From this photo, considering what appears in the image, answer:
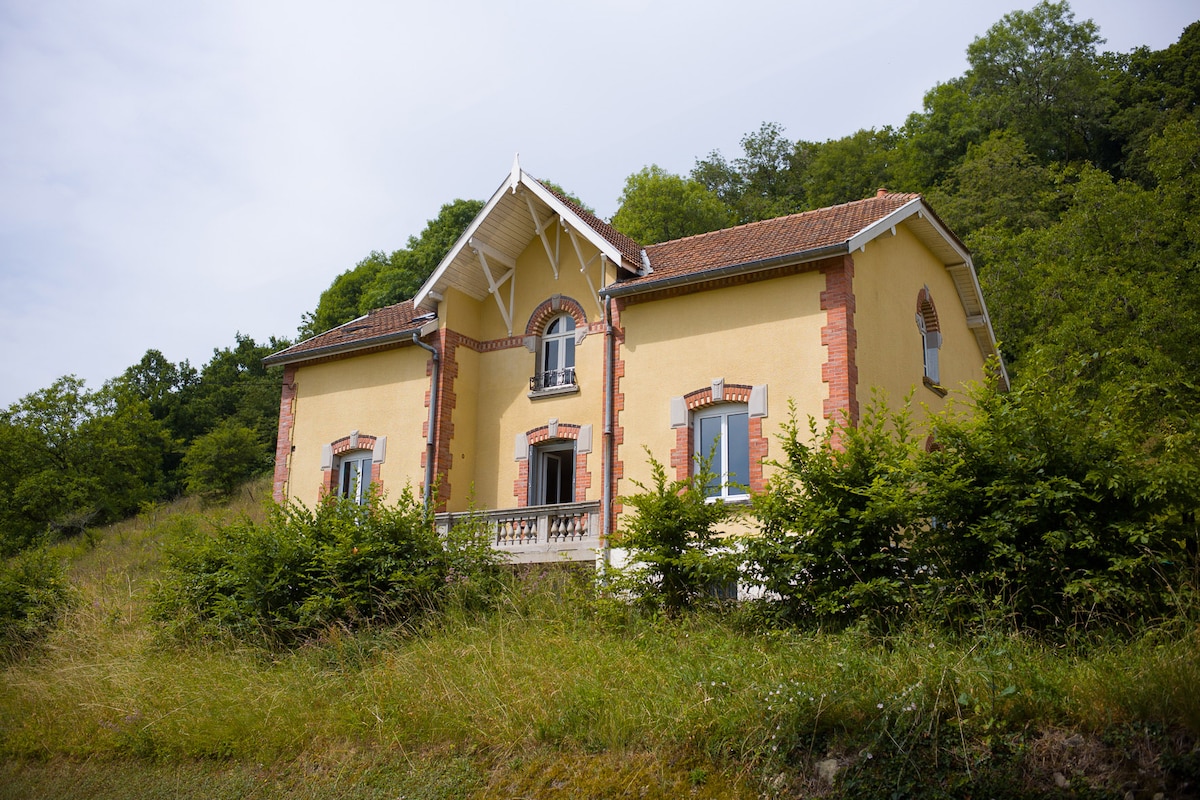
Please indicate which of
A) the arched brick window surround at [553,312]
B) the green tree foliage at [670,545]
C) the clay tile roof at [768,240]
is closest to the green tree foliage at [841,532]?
the green tree foliage at [670,545]

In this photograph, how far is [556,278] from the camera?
1794cm

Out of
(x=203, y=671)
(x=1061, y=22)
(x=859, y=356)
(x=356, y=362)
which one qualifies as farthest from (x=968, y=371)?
(x=1061, y=22)

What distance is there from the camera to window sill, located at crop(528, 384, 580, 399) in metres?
16.9

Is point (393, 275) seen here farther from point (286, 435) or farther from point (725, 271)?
point (725, 271)

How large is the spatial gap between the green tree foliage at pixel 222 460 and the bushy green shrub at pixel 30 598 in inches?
890

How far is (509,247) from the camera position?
18359mm

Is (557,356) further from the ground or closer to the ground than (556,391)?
further from the ground

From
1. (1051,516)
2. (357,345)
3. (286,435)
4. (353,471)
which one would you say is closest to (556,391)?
(357,345)

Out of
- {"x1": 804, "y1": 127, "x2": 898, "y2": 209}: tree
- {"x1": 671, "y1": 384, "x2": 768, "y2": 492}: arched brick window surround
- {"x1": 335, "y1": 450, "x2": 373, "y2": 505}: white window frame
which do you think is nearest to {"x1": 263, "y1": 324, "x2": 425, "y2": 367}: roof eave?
{"x1": 335, "y1": 450, "x2": 373, "y2": 505}: white window frame

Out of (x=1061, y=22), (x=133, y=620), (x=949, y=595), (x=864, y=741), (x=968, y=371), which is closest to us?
(x=864, y=741)

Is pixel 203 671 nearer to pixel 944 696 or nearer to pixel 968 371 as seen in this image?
pixel 944 696

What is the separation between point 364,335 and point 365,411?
1.52m

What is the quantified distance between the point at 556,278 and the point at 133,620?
29.5 ft

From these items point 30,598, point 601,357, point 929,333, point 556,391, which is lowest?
point 30,598
